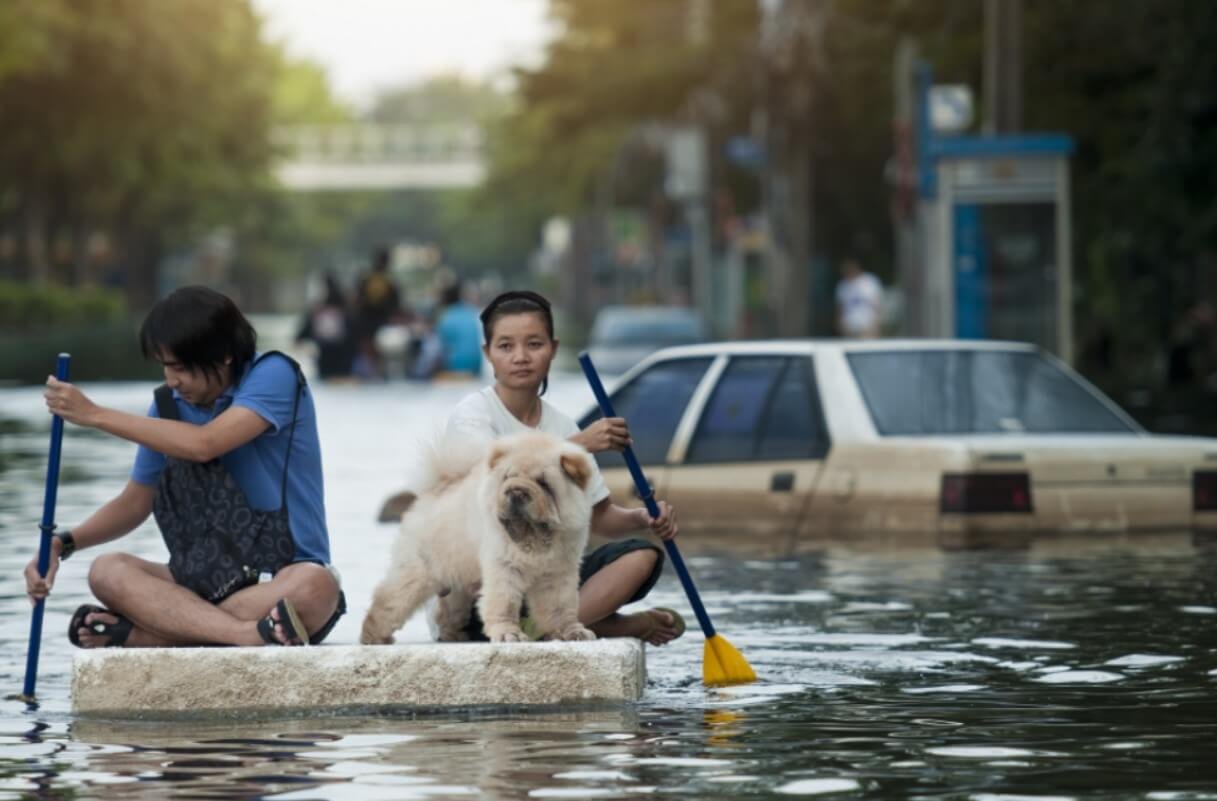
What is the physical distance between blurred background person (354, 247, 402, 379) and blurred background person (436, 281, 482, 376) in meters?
2.02

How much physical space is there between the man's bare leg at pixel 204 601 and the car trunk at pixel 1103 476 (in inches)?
267

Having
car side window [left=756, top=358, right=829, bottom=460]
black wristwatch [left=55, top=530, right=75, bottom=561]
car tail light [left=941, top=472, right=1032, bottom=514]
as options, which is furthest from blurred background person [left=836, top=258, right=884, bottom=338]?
black wristwatch [left=55, top=530, right=75, bottom=561]

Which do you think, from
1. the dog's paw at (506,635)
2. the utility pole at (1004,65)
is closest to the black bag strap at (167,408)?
the dog's paw at (506,635)

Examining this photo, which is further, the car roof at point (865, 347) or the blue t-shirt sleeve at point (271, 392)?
the car roof at point (865, 347)

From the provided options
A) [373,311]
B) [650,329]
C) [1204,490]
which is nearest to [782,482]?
[1204,490]

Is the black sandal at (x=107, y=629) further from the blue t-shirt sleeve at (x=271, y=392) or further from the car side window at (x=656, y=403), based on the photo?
the car side window at (x=656, y=403)

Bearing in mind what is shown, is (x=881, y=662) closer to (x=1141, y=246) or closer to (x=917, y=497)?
(x=917, y=497)

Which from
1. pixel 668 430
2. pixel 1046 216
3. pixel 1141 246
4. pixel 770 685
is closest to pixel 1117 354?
pixel 1141 246

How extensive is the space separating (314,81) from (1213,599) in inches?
6735

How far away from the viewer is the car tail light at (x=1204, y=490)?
16109mm

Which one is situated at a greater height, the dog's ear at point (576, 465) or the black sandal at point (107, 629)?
the dog's ear at point (576, 465)

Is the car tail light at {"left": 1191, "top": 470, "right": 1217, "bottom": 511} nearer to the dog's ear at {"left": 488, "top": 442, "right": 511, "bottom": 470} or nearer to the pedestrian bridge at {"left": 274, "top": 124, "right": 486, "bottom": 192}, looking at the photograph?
the dog's ear at {"left": 488, "top": 442, "right": 511, "bottom": 470}

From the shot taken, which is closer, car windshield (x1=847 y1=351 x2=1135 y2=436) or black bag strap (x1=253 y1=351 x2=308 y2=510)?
black bag strap (x1=253 y1=351 x2=308 y2=510)

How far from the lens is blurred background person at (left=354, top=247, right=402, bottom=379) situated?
42156 millimetres
